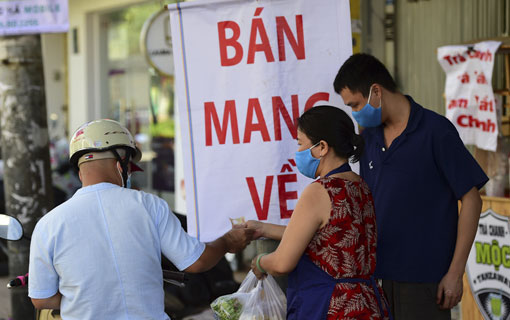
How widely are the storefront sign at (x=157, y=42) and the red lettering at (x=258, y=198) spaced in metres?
4.29

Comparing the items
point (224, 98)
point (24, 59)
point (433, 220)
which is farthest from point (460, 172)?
point (24, 59)

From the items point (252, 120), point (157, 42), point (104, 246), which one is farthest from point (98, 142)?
point (157, 42)

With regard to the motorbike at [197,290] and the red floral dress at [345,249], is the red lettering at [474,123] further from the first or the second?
the red floral dress at [345,249]

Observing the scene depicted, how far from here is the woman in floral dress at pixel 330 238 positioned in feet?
9.34

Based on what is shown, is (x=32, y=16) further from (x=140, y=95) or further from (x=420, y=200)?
(x=140, y=95)

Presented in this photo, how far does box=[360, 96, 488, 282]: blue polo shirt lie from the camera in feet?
10.8

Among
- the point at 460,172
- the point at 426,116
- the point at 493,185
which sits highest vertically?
the point at 426,116

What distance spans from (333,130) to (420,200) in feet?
2.09

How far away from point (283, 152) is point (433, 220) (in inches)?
33.5

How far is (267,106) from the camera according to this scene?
378cm

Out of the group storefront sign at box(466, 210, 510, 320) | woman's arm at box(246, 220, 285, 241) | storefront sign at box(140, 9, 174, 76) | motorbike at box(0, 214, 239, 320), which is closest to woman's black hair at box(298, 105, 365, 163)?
woman's arm at box(246, 220, 285, 241)

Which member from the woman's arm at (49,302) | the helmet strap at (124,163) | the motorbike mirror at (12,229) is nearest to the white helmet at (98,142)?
the helmet strap at (124,163)

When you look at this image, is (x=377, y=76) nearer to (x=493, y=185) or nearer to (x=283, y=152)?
(x=283, y=152)

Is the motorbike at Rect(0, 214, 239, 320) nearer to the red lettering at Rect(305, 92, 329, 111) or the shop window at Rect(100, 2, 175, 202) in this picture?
the red lettering at Rect(305, 92, 329, 111)
